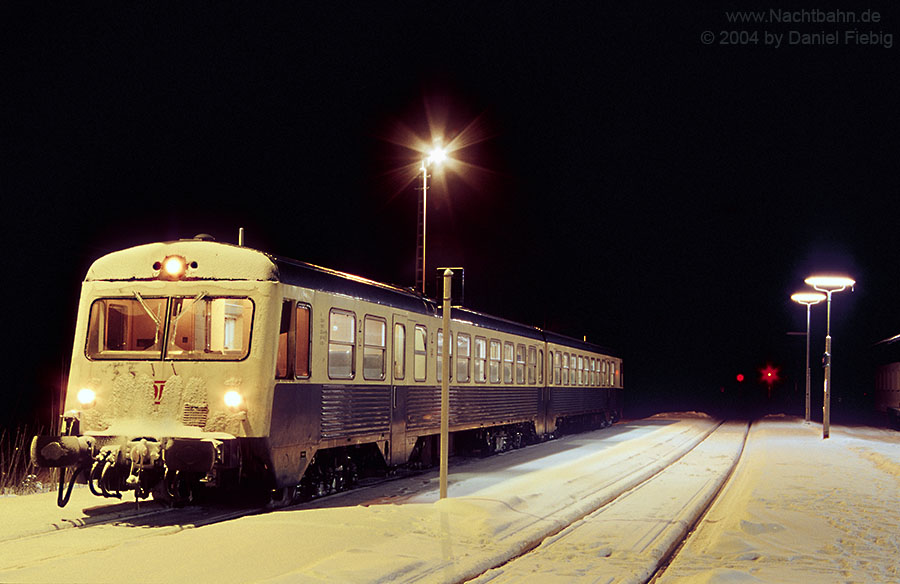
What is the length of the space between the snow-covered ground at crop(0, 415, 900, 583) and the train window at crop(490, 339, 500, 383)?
426cm

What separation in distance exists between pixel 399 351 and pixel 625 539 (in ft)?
19.4

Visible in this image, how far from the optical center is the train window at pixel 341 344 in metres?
12.5

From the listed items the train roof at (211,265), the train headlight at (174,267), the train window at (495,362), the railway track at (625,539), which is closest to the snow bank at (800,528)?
the railway track at (625,539)

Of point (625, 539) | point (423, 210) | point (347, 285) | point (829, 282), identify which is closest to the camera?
point (625, 539)

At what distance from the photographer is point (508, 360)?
21.4m

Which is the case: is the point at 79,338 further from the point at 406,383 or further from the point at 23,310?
the point at 23,310

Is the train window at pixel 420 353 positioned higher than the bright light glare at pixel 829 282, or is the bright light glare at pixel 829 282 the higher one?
the bright light glare at pixel 829 282

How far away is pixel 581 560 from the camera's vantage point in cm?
867

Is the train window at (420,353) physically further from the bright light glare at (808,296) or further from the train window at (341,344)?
the bright light glare at (808,296)

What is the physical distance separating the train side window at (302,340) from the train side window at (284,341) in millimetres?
147

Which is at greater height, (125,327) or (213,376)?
(125,327)

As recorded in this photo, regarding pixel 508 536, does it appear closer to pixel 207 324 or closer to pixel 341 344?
pixel 341 344

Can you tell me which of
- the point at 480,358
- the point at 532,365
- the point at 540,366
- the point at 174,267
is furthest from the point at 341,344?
the point at 540,366

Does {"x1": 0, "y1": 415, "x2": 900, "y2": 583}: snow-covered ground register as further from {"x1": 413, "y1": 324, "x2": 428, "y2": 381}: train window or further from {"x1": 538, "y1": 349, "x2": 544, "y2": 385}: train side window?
Answer: {"x1": 538, "y1": 349, "x2": 544, "y2": 385}: train side window
